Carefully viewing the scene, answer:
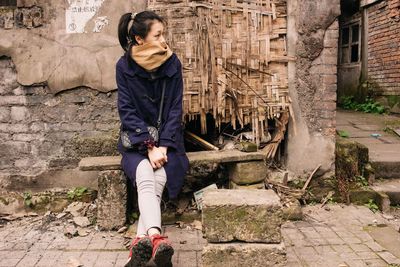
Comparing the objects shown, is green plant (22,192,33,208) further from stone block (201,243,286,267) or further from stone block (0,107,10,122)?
stone block (201,243,286,267)

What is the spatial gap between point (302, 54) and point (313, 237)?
1.98 metres

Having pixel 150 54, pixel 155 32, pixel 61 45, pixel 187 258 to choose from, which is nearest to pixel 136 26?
pixel 155 32

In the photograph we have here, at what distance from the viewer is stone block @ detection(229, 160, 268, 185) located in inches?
168

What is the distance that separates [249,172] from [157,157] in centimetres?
117

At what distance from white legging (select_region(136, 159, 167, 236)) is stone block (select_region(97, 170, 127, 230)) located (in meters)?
0.66

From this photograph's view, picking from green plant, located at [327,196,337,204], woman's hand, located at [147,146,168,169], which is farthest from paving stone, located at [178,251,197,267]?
green plant, located at [327,196,337,204]

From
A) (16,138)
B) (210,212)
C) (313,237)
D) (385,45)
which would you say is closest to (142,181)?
(210,212)

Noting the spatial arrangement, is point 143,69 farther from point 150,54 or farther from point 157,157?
point 157,157

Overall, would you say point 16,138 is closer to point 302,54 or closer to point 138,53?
point 138,53

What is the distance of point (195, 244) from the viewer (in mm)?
3771

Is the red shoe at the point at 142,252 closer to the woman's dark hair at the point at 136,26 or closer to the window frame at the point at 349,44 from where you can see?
the woman's dark hair at the point at 136,26

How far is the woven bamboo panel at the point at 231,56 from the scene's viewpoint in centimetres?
446

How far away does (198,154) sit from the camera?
427 centimetres

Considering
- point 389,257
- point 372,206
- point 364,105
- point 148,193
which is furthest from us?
point 364,105
